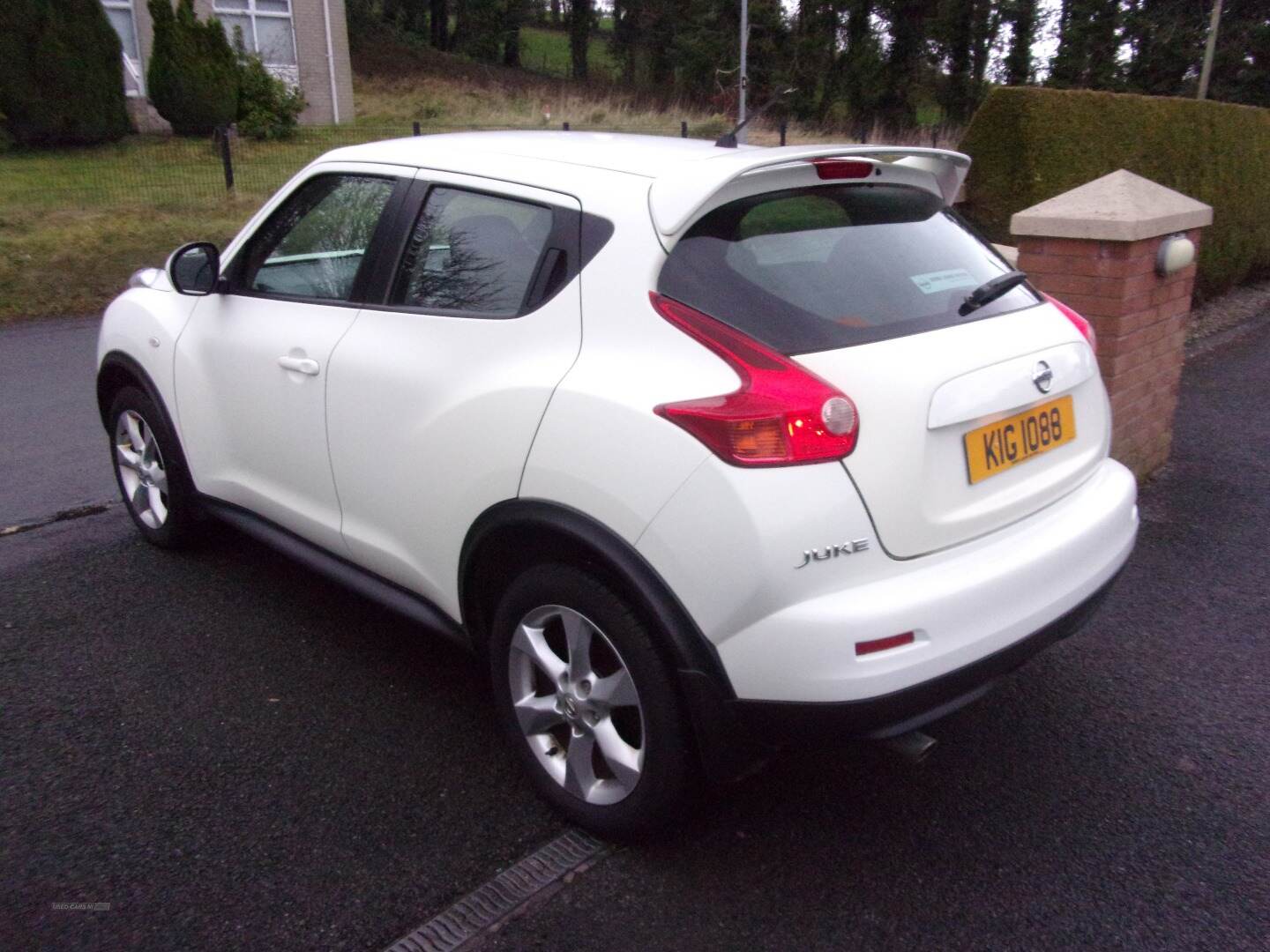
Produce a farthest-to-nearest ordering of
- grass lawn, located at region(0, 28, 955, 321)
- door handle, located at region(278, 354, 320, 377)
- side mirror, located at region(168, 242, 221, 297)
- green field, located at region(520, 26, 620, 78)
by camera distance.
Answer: green field, located at region(520, 26, 620, 78) → grass lawn, located at region(0, 28, 955, 321) → side mirror, located at region(168, 242, 221, 297) → door handle, located at region(278, 354, 320, 377)

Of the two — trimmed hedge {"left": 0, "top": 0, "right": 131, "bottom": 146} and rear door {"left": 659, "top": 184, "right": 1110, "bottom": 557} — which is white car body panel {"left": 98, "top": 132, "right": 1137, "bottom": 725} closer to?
rear door {"left": 659, "top": 184, "right": 1110, "bottom": 557}

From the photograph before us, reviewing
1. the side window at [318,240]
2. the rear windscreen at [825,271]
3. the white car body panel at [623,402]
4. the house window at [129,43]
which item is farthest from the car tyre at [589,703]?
the house window at [129,43]

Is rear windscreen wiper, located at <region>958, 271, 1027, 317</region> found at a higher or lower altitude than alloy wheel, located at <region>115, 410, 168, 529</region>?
higher

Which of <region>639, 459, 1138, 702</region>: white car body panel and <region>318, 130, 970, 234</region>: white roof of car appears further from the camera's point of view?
<region>318, 130, 970, 234</region>: white roof of car

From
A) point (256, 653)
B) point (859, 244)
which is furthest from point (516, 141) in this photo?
point (256, 653)

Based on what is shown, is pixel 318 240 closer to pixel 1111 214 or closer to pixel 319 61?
pixel 1111 214

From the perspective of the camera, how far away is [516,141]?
3309mm

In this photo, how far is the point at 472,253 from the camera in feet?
10.1

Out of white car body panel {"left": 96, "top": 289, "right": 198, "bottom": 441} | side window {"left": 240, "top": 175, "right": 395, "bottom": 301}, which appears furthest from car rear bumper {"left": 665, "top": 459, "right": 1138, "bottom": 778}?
white car body panel {"left": 96, "top": 289, "right": 198, "bottom": 441}

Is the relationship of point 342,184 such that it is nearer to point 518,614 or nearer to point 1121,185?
point 518,614

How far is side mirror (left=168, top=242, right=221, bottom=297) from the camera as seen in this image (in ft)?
12.9

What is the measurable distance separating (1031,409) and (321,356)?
205 cm

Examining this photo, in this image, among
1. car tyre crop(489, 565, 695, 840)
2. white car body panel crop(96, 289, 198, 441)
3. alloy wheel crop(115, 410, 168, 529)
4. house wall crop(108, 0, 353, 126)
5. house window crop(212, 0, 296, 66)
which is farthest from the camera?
house wall crop(108, 0, 353, 126)

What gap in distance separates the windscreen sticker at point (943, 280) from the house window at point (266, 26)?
87.3ft
